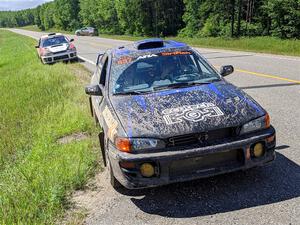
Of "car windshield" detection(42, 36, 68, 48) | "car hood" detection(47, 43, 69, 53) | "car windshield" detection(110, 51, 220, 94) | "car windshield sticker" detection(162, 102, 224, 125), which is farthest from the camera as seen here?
"car windshield" detection(42, 36, 68, 48)

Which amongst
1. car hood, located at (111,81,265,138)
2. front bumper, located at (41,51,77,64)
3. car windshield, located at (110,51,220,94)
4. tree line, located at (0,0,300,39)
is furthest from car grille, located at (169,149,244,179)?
tree line, located at (0,0,300,39)

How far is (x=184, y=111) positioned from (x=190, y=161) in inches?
22.7

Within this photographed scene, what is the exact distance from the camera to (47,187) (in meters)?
4.60

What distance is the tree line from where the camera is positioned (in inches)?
1081

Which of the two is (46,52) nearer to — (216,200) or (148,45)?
(148,45)

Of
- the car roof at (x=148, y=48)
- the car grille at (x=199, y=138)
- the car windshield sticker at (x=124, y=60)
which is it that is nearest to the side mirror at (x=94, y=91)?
the car windshield sticker at (x=124, y=60)

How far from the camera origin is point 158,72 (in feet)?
17.5

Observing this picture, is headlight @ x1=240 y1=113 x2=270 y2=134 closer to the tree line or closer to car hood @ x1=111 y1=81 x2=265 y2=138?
car hood @ x1=111 y1=81 x2=265 y2=138

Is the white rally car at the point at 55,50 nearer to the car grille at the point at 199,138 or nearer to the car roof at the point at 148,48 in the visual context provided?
the car roof at the point at 148,48

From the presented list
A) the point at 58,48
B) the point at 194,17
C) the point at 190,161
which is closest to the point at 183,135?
the point at 190,161

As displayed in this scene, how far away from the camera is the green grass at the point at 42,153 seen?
4242 mm

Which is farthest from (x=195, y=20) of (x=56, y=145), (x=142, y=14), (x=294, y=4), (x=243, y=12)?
(x=56, y=145)

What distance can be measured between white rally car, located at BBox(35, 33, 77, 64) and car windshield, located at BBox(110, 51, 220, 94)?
14.4 meters

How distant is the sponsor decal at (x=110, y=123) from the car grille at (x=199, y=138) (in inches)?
27.0
